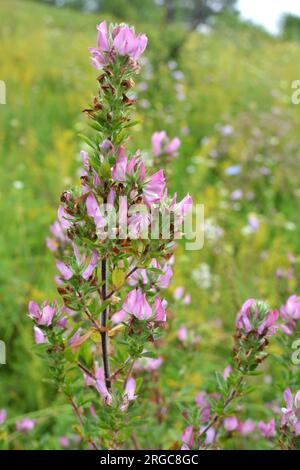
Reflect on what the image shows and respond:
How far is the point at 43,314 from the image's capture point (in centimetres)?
95

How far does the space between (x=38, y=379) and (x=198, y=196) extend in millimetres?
1631

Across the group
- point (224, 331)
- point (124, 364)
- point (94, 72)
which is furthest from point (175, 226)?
point (94, 72)

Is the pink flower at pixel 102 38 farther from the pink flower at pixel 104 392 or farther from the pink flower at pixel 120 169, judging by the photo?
the pink flower at pixel 104 392

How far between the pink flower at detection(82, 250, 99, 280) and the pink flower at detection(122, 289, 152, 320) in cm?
8

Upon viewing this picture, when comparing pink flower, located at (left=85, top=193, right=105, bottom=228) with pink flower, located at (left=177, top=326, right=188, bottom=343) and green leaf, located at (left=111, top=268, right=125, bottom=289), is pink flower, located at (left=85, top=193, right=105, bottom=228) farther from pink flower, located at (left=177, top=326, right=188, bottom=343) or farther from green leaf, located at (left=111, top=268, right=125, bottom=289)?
pink flower, located at (left=177, top=326, right=188, bottom=343)

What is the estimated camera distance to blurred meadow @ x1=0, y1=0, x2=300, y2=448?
1.98 meters

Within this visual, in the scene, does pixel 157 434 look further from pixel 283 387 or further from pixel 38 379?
pixel 38 379

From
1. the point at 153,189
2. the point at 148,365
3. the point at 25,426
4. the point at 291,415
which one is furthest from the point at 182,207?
the point at 25,426

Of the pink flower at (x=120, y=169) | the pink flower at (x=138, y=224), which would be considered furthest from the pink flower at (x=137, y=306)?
the pink flower at (x=120, y=169)

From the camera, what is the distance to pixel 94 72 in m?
5.05

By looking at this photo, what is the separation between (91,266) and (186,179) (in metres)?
2.67

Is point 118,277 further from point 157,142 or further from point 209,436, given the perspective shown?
point 157,142

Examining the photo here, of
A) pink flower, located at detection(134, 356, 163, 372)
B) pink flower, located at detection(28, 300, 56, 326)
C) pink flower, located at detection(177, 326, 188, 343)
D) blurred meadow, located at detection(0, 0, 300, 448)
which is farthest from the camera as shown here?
blurred meadow, located at detection(0, 0, 300, 448)

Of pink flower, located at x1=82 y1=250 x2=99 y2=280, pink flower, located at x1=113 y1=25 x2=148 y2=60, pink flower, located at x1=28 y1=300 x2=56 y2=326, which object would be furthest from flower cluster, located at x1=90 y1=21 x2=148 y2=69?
pink flower, located at x1=28 y1=300 x2=56 y2=326
